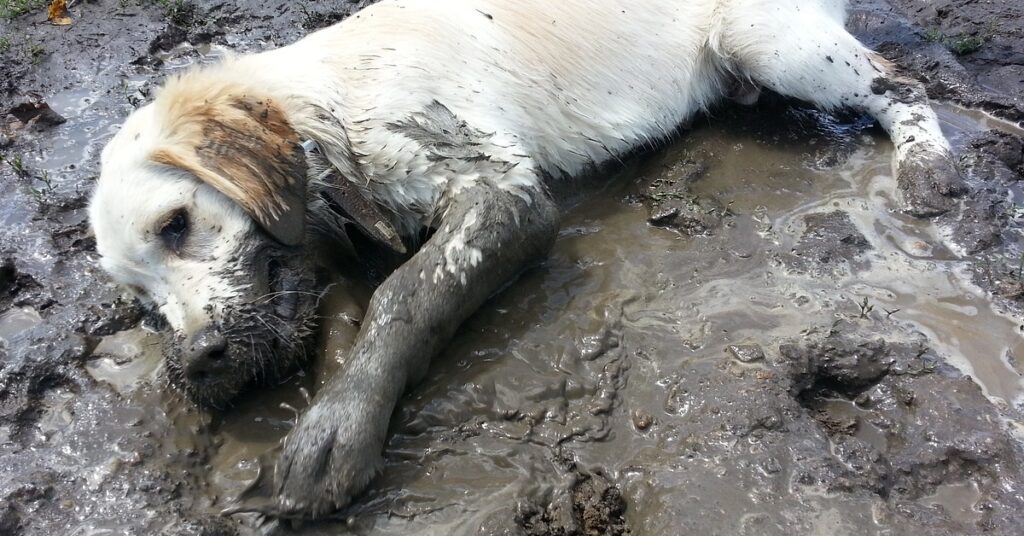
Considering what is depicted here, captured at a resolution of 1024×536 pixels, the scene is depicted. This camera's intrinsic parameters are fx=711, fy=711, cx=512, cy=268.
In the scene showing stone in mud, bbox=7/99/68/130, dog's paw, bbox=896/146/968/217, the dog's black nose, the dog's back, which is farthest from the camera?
stone in mud, bbox=7/99/68/130

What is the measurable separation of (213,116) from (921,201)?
352 cm

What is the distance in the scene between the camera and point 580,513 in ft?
7.93

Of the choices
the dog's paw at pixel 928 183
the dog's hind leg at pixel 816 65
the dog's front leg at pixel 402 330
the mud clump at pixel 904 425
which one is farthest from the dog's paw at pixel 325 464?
the dog's hind leg at pixel 816 65

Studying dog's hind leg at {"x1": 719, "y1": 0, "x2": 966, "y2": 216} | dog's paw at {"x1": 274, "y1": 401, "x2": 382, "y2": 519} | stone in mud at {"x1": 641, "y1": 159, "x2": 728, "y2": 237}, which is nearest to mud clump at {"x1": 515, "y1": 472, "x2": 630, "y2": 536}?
dog's paw at {"x1": 274, "y1": 401, "x2": 382, "y2": 519}

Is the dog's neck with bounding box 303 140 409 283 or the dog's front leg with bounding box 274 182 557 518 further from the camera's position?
the dog's neck with bounding box 303 140 409 283

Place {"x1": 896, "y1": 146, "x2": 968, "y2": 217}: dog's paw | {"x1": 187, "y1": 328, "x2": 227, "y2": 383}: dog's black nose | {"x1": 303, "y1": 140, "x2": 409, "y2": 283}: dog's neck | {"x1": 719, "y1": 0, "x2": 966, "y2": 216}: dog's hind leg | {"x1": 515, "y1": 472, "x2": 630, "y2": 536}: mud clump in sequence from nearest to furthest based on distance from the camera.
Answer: {"x1": 515, "y1": 472, "x2": 630, "y2": 536}: mud clump
{"x1": 187, "y1": 328, "x2": 227, "y2": 383}: dog's black nose
{"x1": 303, "y1": 140, "x2": 409, "y2": 283}: dog's neck
{"x1": 896, "y1": 146, "x2": 968, "y2": 217}: dog's paw
{"x1": 719, "y1": 0, "x2": 966, "y2": 216}: dog's hind leg

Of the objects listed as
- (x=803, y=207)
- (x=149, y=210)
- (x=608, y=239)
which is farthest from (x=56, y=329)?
(x=803, y=207)

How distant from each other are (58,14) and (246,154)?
445cm

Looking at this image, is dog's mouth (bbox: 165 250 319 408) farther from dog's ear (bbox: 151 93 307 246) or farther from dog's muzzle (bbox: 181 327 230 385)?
dog's ear (bbox: 151 93 307 246)

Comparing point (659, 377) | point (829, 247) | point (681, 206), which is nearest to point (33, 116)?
point (681, 206)

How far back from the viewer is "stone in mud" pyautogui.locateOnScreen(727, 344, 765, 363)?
2887 millimetres

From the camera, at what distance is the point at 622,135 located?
419cm

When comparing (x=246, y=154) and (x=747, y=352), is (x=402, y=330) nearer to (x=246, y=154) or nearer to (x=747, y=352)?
(x=246, y=154)

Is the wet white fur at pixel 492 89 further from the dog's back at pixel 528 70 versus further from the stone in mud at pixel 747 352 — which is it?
the stone in mud at pixel 747 352
